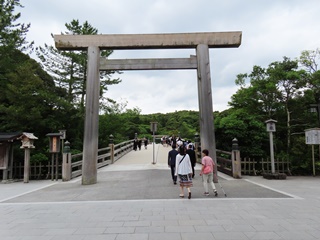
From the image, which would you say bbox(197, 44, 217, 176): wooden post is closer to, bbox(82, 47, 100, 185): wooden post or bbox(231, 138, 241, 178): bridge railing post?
bbox(231, 138, 241, 178): bridge railing post

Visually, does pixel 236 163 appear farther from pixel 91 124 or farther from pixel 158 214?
pixel 91 124

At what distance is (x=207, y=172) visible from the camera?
6.39 m

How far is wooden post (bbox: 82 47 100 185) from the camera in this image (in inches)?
331

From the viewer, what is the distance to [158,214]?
468cm

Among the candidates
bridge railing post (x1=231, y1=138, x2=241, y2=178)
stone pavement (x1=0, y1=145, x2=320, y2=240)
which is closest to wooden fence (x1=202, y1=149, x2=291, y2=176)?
bridge railing post (x1=231, y1=138, x2=241, y2=178)

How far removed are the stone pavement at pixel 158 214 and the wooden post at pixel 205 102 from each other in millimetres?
1894

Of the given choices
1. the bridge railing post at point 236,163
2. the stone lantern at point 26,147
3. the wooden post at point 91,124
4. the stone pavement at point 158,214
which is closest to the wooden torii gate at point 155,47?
the wooden post at point 91,124

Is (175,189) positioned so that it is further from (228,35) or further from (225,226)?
(228,35)

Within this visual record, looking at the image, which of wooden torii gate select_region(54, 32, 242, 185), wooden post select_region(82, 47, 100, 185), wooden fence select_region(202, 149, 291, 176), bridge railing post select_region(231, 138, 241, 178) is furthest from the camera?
wooden fence select_region(202, 149, 291, 176)

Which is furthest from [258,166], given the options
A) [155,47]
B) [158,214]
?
[158,214]

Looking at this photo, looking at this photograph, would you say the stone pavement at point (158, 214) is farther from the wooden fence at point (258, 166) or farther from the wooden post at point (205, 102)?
the wooden fence at point (258, 166)

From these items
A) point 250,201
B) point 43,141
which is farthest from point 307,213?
point 43,141

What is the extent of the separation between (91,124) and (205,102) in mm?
4716

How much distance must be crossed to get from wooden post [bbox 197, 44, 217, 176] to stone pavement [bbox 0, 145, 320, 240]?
1.89 m
